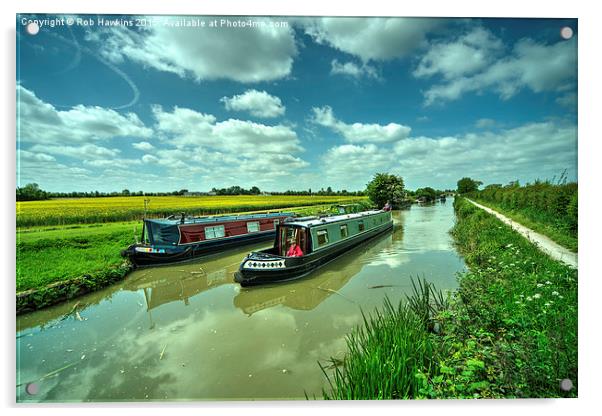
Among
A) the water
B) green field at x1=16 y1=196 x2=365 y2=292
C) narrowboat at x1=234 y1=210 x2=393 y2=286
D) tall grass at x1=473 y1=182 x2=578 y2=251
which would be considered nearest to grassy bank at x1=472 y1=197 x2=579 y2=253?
tall grass at x1=473 y1=182 x2=578 y2=251

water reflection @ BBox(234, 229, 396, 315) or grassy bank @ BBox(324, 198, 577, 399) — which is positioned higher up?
grassy bank @ BBox(324, 198, 577, 399)

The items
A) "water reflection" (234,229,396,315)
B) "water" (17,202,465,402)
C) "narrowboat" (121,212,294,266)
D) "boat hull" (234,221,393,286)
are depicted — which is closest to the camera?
"water" (17,202,465,402)

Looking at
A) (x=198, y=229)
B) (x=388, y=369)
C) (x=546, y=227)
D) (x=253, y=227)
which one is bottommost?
(x=388, y=369)

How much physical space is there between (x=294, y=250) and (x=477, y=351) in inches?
174

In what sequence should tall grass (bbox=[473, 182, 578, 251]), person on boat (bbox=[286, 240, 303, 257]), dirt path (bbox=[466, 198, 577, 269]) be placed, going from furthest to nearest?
person on boat (bbox=[286, 240, 303, 257]), tall grass (bbox=[473, 182, 578, 251]), dirt path (bbox=[466, 198, 577, 269])

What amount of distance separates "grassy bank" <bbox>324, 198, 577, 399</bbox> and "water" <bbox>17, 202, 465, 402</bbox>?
31.5 inches

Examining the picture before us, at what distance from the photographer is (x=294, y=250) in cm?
652

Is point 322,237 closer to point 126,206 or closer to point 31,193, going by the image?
point 31,193

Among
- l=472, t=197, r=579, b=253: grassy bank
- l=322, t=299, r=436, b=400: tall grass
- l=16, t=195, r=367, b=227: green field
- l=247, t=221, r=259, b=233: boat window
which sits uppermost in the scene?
l=16, t=195, r=367, b=227: green field

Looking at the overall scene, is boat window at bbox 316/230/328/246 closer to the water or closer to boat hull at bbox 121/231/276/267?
the water

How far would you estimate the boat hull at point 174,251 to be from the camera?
7539 millimetres

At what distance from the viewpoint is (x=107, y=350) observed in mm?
3529

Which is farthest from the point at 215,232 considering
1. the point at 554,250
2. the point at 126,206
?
the point at 554,250

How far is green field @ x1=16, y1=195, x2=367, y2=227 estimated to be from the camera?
398 cm
